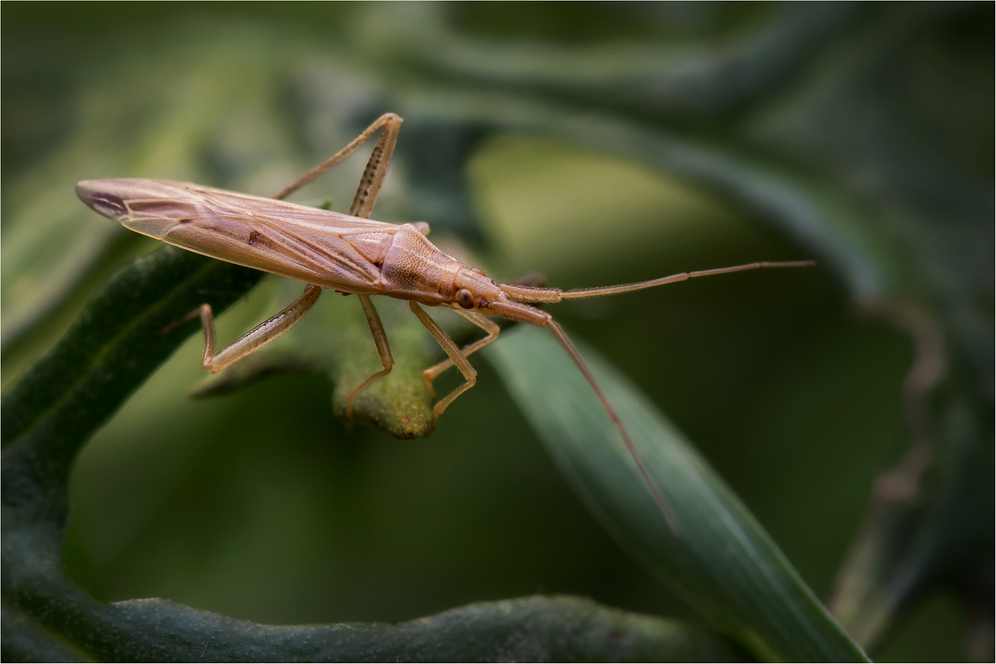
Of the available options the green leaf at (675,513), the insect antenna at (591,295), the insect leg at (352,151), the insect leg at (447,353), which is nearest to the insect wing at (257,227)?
the insect leg at (352,151)

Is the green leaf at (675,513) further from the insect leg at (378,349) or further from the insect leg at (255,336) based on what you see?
the insect leg at (255,336)

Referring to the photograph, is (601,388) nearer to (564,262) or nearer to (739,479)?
(739,479)

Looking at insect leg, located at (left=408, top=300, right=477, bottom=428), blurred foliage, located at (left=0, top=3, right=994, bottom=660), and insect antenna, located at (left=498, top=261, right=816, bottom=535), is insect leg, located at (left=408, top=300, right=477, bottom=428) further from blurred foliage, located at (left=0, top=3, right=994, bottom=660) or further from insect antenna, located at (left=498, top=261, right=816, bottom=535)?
insect antenna, located at (left=498, top=261, right=816, bottom=535)

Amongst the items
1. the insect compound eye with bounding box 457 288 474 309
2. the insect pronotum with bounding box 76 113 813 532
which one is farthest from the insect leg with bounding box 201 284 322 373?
the insect compound eye with bounding box 457 288 474 309

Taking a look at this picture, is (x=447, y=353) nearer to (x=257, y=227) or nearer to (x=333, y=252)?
(x=333, y=252)

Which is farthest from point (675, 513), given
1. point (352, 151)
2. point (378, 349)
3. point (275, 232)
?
point (352, 151)
